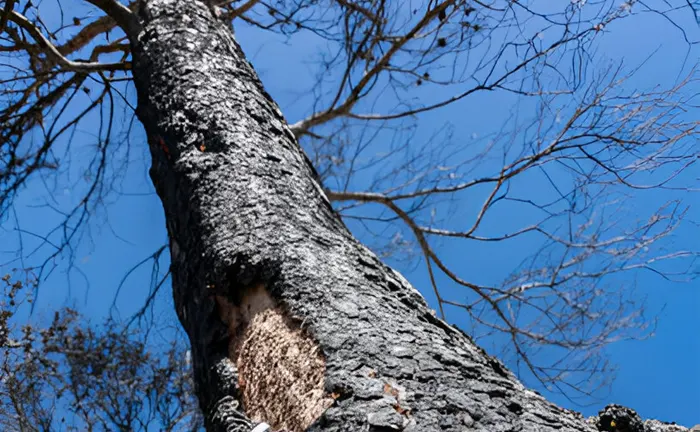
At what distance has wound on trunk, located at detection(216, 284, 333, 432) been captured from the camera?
117 cm

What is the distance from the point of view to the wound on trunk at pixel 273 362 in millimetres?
1175

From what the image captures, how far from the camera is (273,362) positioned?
1300mm

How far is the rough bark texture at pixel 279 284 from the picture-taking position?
108 cm

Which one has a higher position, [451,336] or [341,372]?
[451,336]

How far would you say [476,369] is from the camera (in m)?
1.19

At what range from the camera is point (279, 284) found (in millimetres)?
1348

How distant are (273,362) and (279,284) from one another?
0.52ft

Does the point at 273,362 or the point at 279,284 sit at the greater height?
the point at 279,284

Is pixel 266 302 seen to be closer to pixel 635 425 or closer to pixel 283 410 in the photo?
pixel 283 410

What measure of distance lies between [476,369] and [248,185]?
0.72 m

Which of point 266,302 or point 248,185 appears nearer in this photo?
point 266,302

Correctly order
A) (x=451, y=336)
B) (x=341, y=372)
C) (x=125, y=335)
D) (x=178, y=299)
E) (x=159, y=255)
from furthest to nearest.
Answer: (x=125, y=335)
(x=159, y=255)
(x=178, y=299)
(x=451, y=336)
(x=341, y=372)

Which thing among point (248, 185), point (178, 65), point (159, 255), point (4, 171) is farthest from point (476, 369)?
point (4, 171)

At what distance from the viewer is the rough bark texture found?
1078 mm
